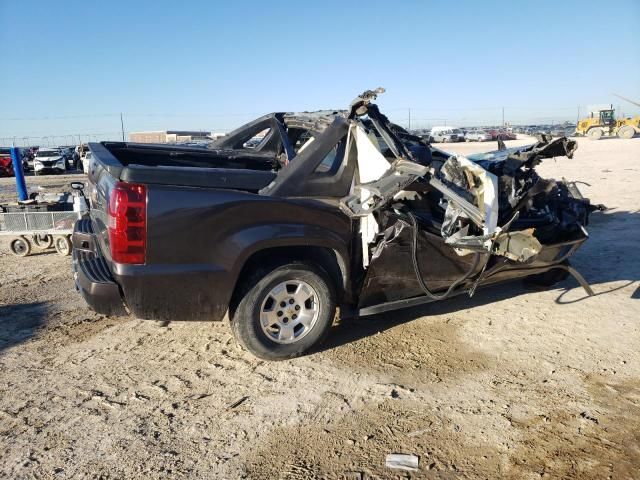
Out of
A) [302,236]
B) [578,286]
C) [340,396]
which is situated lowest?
[578,286]

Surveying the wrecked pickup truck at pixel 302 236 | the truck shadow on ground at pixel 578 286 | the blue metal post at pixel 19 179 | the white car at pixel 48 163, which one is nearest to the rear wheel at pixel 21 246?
the blue metal post at pixel 19 179

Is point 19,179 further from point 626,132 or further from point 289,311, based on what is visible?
point 626,132

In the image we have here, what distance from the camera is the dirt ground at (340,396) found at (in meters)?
2.88

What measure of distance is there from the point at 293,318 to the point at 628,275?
14.6ft

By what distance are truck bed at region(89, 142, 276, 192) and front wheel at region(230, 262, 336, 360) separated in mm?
720

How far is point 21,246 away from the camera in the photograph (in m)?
7.71

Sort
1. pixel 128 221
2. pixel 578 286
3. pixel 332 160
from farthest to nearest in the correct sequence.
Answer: pixel 578 286, pixel 332 160, pixel 128 221

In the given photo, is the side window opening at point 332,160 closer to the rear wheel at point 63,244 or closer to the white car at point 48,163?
the rear wheel at point 63,244

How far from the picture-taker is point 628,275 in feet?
20.3

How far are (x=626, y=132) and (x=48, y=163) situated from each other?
137 ft

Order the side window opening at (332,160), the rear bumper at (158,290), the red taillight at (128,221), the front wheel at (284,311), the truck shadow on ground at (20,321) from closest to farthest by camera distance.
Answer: the red taillight at (128,221) → the rear bumper at (158,290) → the front wheel at (284,311) → the side window opening at (332,160) → the truck shadow on ground at (20,321)

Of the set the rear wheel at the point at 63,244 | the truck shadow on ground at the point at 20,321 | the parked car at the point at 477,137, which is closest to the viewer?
the truck shadow on ground at the point at 20,321

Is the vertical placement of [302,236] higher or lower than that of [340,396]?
higher

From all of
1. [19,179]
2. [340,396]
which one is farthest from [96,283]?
[19,179]
